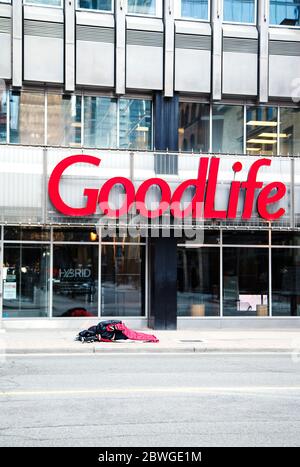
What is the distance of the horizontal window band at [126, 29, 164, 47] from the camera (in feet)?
70.4

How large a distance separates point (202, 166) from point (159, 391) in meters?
11.0

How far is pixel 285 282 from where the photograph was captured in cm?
2311

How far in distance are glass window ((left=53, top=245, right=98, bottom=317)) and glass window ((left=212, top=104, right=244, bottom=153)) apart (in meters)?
5.04

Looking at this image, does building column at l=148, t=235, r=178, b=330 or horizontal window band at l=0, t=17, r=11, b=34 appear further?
building column at l=148, t=235, r=178, b=330

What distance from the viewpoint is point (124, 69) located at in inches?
843

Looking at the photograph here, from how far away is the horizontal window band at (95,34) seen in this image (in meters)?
21.1

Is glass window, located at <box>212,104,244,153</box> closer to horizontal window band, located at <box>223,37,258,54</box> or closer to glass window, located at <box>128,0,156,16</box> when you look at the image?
horizontal window band, located at <box>223,37,258,54</box>

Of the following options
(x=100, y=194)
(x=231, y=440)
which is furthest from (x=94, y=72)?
(x=231, y=440)

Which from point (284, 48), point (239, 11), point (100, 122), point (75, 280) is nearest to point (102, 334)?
point (75, 280)

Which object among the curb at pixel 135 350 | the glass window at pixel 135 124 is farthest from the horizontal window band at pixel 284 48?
the curb at pixel 135 350

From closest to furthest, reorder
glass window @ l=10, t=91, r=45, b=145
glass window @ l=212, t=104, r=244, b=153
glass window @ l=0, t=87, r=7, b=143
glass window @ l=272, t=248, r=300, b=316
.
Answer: glass window @ l=0, t=87, r=7, b=143 < glass window @ l=10, t=91, r=45, b=145 < glass window @ l=212, t=104, r=244, b=153 < glass window @ l=272, t=248, r=300, b=316

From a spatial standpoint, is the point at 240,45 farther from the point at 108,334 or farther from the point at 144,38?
the point at 108,334

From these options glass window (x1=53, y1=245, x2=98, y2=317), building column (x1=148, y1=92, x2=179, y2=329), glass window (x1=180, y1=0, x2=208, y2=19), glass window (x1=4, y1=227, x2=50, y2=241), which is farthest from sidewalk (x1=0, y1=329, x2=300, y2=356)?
glass window (x1=180, y1=0, x2=208, y2=19)

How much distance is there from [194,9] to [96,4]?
9.84 ft
